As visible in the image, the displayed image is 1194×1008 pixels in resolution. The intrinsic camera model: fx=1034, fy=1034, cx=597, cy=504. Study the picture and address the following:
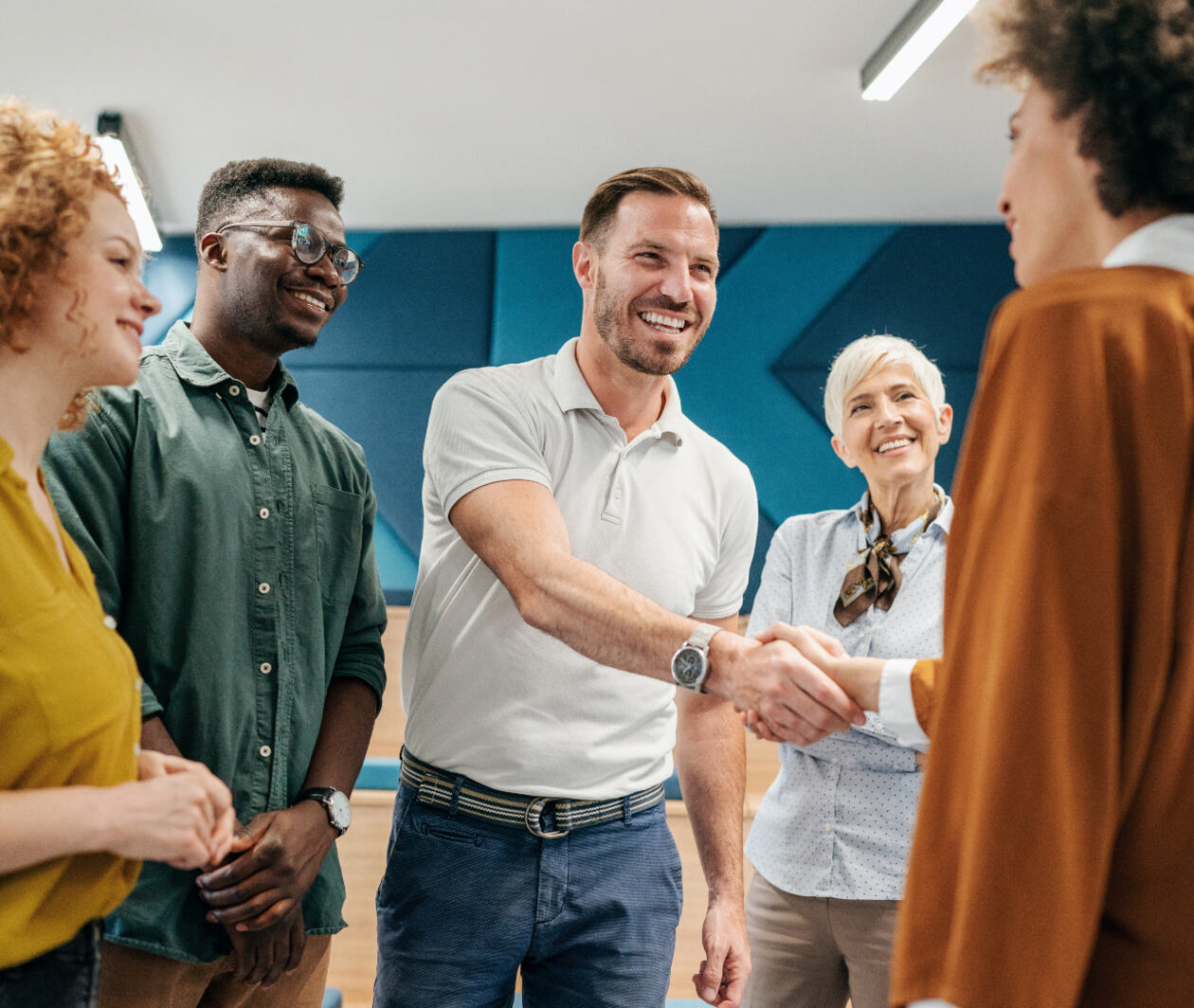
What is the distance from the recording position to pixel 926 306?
4109 millimetres

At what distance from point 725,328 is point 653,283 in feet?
7.52

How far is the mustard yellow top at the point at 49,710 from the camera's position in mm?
956

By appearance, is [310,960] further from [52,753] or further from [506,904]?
[52,753]

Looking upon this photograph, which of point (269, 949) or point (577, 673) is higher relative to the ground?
point (577, 673)

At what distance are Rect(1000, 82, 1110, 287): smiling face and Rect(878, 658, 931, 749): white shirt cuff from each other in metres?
0.44

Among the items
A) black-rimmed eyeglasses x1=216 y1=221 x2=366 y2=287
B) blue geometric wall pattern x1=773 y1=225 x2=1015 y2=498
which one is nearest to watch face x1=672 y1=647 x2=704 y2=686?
black-rimmed eyeglasses x1=216 y1=221 x2=366 y2=287

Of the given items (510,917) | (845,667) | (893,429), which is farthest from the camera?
(893,429)

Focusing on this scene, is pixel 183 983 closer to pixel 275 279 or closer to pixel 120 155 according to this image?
pixel 275 279

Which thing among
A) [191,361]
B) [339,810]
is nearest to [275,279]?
[191,361]

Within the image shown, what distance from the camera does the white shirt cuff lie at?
1.06 m

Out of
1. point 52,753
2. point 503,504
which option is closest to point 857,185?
point 503,504

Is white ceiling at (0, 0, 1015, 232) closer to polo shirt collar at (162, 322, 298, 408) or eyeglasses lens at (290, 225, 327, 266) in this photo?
eyeglasses lens at (290, 225, 327, 266)

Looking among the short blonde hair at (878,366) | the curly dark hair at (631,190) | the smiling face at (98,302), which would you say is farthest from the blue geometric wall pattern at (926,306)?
the smiling face at (98,302)

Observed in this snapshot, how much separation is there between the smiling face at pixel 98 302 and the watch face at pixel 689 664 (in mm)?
779
